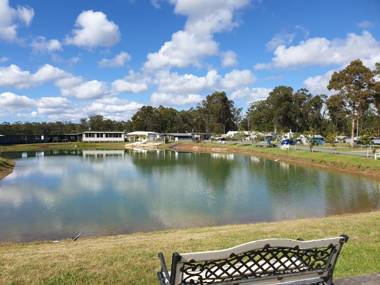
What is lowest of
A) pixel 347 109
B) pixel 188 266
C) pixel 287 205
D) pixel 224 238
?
pixel 287 205

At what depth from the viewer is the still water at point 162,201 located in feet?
43.0

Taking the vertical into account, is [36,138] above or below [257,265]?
above

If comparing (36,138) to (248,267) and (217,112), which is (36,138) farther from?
(248,267)

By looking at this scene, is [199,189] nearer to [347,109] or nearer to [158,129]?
[347,109]

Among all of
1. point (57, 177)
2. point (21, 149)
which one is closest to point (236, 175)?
point (57, 177)

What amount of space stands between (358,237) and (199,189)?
1477 centimetres

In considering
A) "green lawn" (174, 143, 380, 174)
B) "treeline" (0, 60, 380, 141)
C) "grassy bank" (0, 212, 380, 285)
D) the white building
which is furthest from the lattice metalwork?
the white building

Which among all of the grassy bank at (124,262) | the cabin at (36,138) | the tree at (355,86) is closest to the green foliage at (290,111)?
the tree at (355,86)

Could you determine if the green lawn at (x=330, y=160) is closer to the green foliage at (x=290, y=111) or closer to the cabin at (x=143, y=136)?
the green foliage at (x=290, y=111)

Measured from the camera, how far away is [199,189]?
2122 cm

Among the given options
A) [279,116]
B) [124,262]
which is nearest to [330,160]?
[124,262]

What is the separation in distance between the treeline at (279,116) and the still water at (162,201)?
20963mm

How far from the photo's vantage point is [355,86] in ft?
143

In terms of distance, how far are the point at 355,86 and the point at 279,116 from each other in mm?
35956
